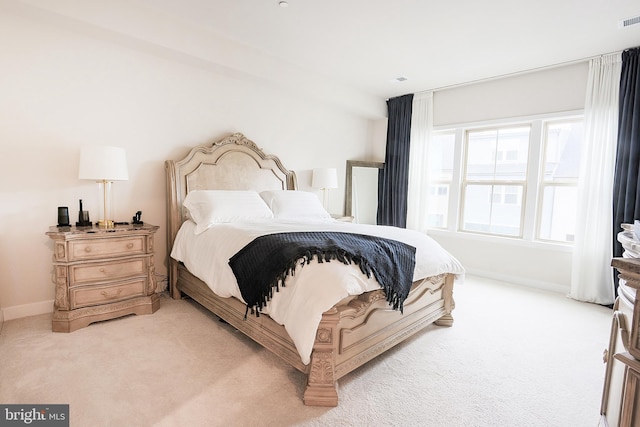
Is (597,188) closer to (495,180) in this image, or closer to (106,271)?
(495,180)

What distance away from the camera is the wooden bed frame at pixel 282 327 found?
1753 millimetres

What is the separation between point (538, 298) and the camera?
3.64m

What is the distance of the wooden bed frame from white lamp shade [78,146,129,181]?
2.20 ft

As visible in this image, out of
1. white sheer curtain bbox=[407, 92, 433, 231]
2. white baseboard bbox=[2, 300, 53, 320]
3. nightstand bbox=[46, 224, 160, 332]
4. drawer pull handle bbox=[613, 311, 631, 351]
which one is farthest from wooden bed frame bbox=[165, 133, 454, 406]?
white sheer curtain bbox=[407, 92, 433, 231]

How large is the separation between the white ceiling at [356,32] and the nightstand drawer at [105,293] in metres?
2.16

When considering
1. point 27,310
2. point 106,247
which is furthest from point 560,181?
point 27,310

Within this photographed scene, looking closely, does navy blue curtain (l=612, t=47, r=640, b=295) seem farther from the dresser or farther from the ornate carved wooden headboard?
the ornate carved wooden headboard

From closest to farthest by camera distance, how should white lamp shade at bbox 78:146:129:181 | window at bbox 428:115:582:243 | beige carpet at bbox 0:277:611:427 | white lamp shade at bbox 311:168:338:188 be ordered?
beige carpet at bbox 0:277:611:427
white lamp shade at bbox 78:146:129:181
window at bbox 428:115:582:243
white lamp shade at bbox 311:168:338:188

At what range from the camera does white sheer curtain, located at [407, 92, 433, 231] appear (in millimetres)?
5019

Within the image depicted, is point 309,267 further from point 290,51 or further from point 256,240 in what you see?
point 290,51

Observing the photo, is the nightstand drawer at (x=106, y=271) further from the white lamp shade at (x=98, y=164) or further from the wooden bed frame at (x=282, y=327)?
the white lamp shade at (x=98, y=164)

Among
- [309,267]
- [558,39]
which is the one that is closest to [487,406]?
[309,267]

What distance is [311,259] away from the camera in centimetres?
185

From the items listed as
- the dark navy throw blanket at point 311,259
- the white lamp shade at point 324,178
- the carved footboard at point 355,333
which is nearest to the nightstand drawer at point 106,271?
the dark navy throw blanket at point 311,259
